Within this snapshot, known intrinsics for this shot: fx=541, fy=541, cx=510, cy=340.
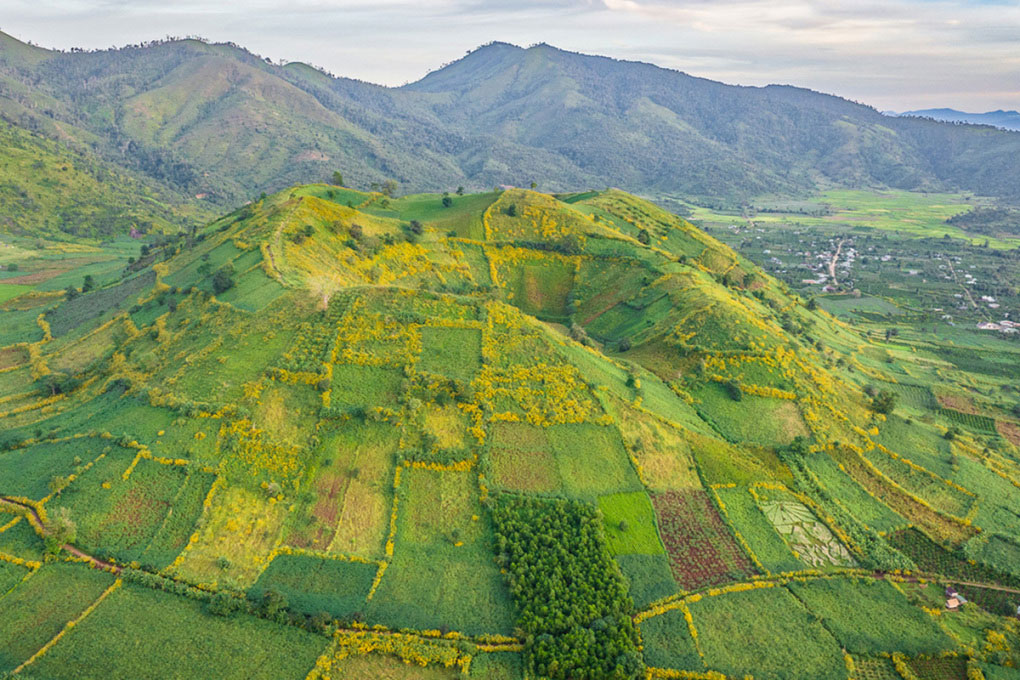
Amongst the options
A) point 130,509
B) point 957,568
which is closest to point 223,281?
point 130,509

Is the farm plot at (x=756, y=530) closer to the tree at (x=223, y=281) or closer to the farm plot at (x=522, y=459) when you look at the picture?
the farm plot at (x=522, y=459)

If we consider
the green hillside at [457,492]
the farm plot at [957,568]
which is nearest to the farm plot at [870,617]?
the green hillside at [457,492]

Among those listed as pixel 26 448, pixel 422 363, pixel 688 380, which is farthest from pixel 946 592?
pixel 26 448

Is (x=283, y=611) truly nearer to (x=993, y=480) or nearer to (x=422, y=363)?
(x=422, y=363)

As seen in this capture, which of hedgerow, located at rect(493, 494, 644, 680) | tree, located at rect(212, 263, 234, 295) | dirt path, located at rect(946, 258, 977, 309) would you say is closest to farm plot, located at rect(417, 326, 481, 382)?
hedgerow, located at rect(493, 494, 644, 680)

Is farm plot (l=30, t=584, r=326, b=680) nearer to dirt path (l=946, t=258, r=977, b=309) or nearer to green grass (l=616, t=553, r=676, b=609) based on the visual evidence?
green grass (l=616, t=553, r=676, b=609)

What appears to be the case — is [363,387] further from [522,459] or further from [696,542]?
[696,542]
